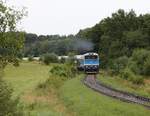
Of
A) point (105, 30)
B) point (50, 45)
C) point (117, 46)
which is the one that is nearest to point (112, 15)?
point (105, 30)

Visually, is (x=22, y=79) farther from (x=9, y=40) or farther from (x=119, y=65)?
(x=9, y=40)

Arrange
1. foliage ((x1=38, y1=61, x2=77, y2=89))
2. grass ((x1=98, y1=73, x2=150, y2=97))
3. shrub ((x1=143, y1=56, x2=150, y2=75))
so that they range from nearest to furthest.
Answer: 1. grass ((x1=98, y1=73, x2=150, y2=97))
2. foliage ((x1=38, y1=61, x2=77, y2=89))
3. shrub ((x1=143, y1=56, x2=150, y2=75))

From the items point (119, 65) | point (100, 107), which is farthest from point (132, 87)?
point (119, 65)

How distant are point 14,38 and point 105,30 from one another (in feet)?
301

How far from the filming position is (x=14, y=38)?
70.8 ft

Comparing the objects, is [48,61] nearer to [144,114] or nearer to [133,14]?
[133,14]

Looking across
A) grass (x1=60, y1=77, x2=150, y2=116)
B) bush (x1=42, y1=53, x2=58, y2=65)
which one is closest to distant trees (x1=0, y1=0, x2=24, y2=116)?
grass (x1=60, y1=77, x2=150, y2=116)

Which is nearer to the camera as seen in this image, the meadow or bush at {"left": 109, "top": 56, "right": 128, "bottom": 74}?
the meadow

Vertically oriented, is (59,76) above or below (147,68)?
below

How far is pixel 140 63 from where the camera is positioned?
79.1 m

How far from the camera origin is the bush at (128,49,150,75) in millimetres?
75075

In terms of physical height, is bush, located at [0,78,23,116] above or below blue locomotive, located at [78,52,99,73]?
above

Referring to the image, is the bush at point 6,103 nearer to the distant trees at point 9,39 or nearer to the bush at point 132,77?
the distant trees at point 9,39

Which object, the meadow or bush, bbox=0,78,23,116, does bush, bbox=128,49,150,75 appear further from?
bush, bbox=0,78,23,116
